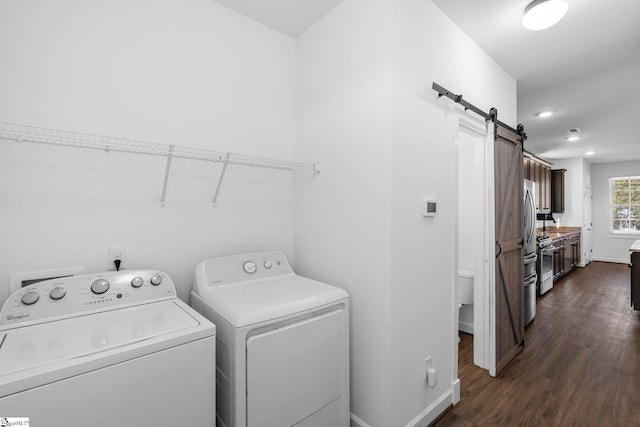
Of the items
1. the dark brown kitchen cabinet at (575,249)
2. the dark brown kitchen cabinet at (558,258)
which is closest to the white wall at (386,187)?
the dark brown kitchen cabinet at (558,258)

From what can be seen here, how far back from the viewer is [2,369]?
2.79ft

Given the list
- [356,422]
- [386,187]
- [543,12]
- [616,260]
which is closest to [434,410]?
[356,422]

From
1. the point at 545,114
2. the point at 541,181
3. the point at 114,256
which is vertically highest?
the point at 545,114

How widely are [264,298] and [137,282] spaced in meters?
0.62

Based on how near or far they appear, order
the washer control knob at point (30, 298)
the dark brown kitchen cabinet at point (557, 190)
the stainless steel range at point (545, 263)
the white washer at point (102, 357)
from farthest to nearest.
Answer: the dark brown kitchen cabinet at point (557, 190)
the stainless steel range at point (545, 263)
the washer control knob at point (30, 298)
the white washer at point (102, 357)

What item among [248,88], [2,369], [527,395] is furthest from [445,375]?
[248,88]

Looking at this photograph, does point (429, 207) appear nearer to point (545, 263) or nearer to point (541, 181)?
point (545, 263)

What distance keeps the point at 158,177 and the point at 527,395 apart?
9.48 ft

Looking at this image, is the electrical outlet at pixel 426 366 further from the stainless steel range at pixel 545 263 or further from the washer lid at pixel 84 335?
the stainless steel range at pixel 545 263

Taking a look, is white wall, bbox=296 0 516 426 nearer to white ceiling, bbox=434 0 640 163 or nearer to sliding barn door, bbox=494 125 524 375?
white ceiling, bbox=434 0 640 163

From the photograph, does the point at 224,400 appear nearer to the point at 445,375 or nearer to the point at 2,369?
the point at 2,369

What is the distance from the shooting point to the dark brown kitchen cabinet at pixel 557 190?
6.87 meters

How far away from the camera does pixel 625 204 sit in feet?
24.7

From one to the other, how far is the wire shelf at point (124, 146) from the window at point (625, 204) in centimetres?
949
